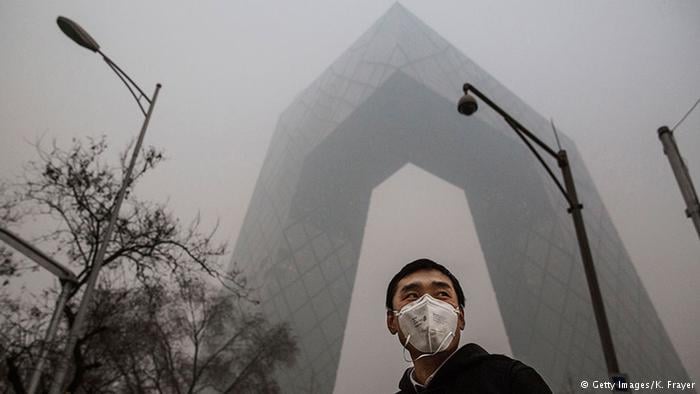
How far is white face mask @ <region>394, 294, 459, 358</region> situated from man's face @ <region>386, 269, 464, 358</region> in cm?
3

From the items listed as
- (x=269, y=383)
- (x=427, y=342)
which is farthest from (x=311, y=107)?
(x=427, y=342)

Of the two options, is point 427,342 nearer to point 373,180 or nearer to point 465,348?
point 465,348

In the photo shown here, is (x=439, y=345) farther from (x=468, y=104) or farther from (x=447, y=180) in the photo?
(x=447, y=180)

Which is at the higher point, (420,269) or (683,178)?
(683,178)

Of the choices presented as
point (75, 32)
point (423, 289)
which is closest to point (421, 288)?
point (423, 289)

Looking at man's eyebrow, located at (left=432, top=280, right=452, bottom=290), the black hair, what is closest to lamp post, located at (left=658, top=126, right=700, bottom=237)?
the black hair

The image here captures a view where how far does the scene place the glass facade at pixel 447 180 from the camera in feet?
70.0

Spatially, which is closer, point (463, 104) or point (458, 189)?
point (463, 104)

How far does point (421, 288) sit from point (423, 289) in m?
0.01

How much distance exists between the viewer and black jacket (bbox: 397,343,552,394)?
50.1 inches

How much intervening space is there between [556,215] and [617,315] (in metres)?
7.26

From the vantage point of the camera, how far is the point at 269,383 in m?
15.8

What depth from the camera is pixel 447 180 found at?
28.1 meters

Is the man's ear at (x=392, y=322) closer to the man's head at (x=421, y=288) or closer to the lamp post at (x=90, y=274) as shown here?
the man's head at (x=421, y=288)
